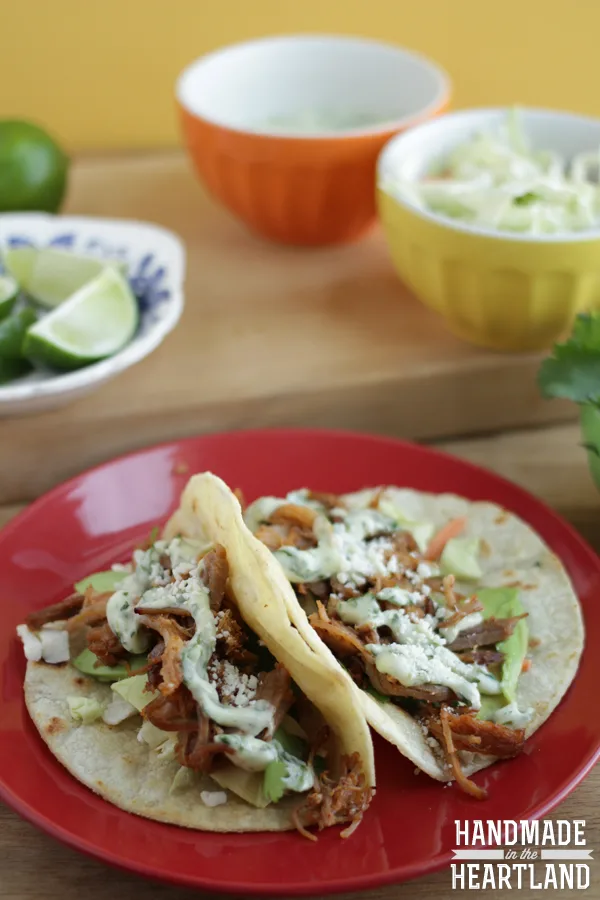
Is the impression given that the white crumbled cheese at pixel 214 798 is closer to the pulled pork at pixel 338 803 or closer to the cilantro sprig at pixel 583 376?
the pulled pork at pixel 338 803

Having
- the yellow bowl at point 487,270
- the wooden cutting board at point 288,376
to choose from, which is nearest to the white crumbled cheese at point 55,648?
the wooden cutting board at point 288,376

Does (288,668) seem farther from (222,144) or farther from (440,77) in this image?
(440,77)

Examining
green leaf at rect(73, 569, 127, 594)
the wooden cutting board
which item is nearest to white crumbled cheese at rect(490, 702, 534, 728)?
green leaf at rect(73, 569, 127, 594)

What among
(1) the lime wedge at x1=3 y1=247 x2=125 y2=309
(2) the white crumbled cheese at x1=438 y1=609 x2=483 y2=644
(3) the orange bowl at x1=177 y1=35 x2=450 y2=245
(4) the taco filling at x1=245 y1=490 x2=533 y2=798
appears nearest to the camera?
(4) the taco filling at x1=245 y1=490 x2=533 y2=798

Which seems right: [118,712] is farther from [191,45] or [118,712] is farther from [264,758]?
[191,45]

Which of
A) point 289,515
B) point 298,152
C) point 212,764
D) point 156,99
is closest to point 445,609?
point 289,515

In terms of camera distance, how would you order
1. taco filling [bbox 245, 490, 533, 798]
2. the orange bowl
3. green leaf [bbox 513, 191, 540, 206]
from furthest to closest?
the orange bowl < green leaf [bbox 513, 191, 540, 206] < taco filling [bbox 245, 490, 533, 798]

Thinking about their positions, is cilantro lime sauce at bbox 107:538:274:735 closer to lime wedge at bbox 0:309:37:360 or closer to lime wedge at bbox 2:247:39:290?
lime wedge at bbox 0:309:37:360
